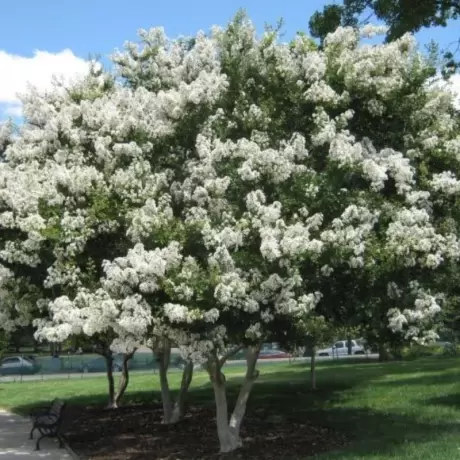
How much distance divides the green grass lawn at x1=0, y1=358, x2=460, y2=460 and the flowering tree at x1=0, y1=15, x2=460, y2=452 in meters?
1.57

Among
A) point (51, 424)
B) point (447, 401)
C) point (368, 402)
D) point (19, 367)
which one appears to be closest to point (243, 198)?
point (51, 424)

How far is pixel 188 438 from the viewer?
503 inches

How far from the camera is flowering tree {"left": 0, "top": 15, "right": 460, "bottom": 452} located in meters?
8.68

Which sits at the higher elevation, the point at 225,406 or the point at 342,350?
the point at 342,350

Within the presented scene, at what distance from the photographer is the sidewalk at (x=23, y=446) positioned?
38.8 ft

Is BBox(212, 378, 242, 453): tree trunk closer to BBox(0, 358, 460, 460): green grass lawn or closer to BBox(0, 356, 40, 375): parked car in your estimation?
BBox(0, 358, 460, 460): green grass lawn

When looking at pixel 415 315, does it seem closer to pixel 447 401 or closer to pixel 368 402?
pixel 447 401

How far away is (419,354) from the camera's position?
36.5 meters

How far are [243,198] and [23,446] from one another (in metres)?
6.64

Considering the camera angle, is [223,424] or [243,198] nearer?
[243,198]

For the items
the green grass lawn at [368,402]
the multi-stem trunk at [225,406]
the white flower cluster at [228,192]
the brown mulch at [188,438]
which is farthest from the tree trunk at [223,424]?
the white flower cluster at [228,192]

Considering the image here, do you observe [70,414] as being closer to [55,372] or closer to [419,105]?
[419,105]

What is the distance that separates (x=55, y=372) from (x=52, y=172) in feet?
105

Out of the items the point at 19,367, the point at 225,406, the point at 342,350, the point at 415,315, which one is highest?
the point at 342,350
